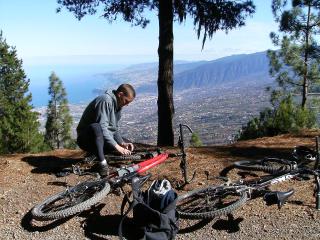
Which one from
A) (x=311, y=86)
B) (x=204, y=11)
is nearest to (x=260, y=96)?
(x=311, y=86)

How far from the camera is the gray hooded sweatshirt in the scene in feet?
22.2

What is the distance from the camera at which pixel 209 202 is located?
5691 mm

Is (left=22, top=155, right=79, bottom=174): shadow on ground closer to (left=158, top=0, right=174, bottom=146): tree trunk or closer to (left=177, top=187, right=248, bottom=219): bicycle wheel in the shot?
(left=177, top=187, right=248, bottom=219): bicycle wheel

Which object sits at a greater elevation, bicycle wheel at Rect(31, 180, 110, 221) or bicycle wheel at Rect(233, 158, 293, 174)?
bicycle wheel at Rect(233, 158, 293, 174)

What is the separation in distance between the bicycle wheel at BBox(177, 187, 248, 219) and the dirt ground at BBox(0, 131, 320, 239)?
186 millimetres

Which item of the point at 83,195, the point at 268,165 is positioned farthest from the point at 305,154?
the point at 83,195

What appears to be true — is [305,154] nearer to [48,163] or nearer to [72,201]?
[72,201]

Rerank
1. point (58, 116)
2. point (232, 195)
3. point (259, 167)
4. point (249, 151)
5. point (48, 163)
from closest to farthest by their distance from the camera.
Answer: point (232, 195), point (259, 167), point (48, 163), point (249, 151), point (58, 116)

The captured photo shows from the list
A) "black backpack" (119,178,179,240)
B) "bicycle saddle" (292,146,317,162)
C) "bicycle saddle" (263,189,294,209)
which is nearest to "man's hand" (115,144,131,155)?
"black backpack" (119,178,179,240)

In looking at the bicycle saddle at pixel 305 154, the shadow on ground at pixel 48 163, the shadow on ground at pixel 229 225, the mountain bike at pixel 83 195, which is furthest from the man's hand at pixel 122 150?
the bicycle saddle at pixel 305 154

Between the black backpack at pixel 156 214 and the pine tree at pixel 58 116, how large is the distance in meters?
37.5

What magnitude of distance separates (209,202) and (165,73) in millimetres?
6186

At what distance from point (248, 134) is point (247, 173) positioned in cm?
1928

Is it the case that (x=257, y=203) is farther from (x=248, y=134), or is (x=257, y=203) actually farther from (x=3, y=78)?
(x=3, y=78)
